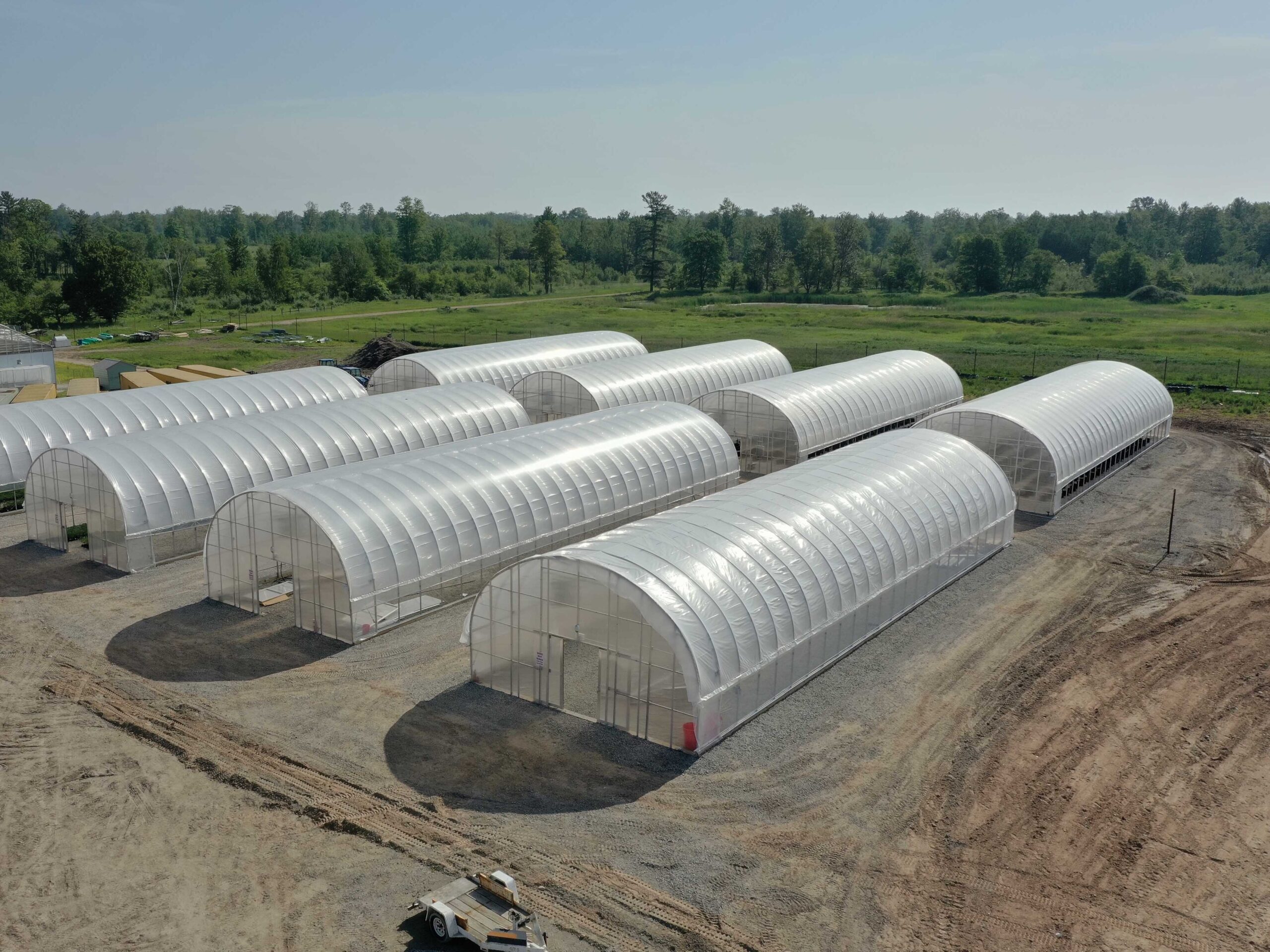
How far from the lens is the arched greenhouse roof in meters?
37.1

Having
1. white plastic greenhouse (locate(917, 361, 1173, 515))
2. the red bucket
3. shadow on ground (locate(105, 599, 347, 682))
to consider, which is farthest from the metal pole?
shadow on ground (locate(105, 599, 347, 682))

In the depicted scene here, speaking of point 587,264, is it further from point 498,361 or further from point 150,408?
point 150,408

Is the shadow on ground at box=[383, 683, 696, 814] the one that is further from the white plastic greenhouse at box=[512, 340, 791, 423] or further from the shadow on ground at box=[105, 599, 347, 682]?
the white plastic greenhouse at box=[512, 340, 791, 423]

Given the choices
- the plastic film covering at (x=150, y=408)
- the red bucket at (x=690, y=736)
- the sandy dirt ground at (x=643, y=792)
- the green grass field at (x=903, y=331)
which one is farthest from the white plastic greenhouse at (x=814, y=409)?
the red bucket at (x=690, y=736)

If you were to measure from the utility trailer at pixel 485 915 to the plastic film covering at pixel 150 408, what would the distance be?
25894mm

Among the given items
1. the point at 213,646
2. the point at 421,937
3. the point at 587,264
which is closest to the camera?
the point at 421,937

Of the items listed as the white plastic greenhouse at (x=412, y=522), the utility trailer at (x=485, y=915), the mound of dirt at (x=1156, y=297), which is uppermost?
the mound of dirt at (x=1156, y=297)

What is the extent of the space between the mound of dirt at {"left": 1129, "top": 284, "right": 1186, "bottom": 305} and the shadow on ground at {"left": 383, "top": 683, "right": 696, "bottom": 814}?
351ft

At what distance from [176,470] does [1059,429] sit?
99.3ft

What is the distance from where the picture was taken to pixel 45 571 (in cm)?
2953

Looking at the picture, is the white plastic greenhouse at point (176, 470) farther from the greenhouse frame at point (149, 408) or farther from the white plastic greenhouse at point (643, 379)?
the white plastic greenhouse at point (643, 379)

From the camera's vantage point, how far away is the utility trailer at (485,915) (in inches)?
542

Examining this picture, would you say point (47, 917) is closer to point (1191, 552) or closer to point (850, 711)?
point (850, 711)

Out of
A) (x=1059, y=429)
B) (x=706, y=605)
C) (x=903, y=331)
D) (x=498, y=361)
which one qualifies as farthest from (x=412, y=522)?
(x=903, y=331)
